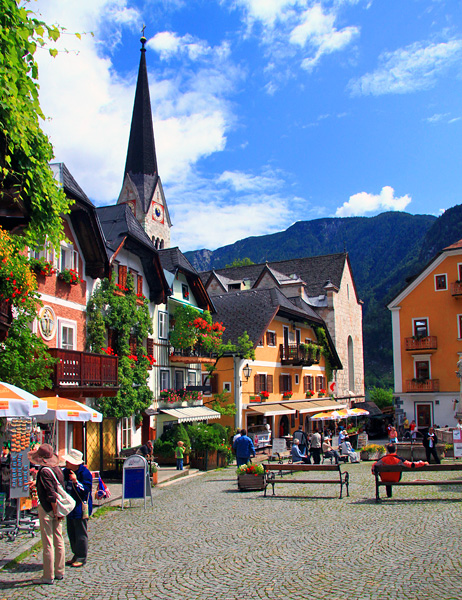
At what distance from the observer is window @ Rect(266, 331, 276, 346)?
36.7 meters

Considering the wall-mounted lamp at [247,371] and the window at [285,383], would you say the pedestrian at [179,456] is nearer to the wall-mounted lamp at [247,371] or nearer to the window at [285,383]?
the wall-mounted lamp at [247,371]

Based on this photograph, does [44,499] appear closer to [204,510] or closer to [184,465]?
[204,510]

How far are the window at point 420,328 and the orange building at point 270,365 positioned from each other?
6.92 metres

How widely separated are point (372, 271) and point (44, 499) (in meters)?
198

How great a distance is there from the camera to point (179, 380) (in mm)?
29281

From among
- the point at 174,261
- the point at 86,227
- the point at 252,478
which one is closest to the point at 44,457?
the point at 252,478

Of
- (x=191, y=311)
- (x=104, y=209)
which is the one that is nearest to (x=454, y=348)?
(x=191, y=311)

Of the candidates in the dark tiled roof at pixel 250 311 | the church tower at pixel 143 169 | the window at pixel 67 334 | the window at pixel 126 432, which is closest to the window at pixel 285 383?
the dark tiled roof at pixel 250 311

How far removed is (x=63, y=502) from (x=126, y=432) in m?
15.2

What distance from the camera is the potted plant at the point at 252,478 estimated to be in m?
16.5

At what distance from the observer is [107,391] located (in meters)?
19.4

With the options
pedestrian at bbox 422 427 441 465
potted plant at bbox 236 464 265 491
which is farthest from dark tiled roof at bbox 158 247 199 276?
potted plant at bbox 236 464 265 491

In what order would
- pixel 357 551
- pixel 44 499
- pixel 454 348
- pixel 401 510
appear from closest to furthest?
1. pixel 44 499
2. pixel 357 551
3. pixel 401 510
4. pixel 454 348

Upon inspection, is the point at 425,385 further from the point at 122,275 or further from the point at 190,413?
the point at 122,275
